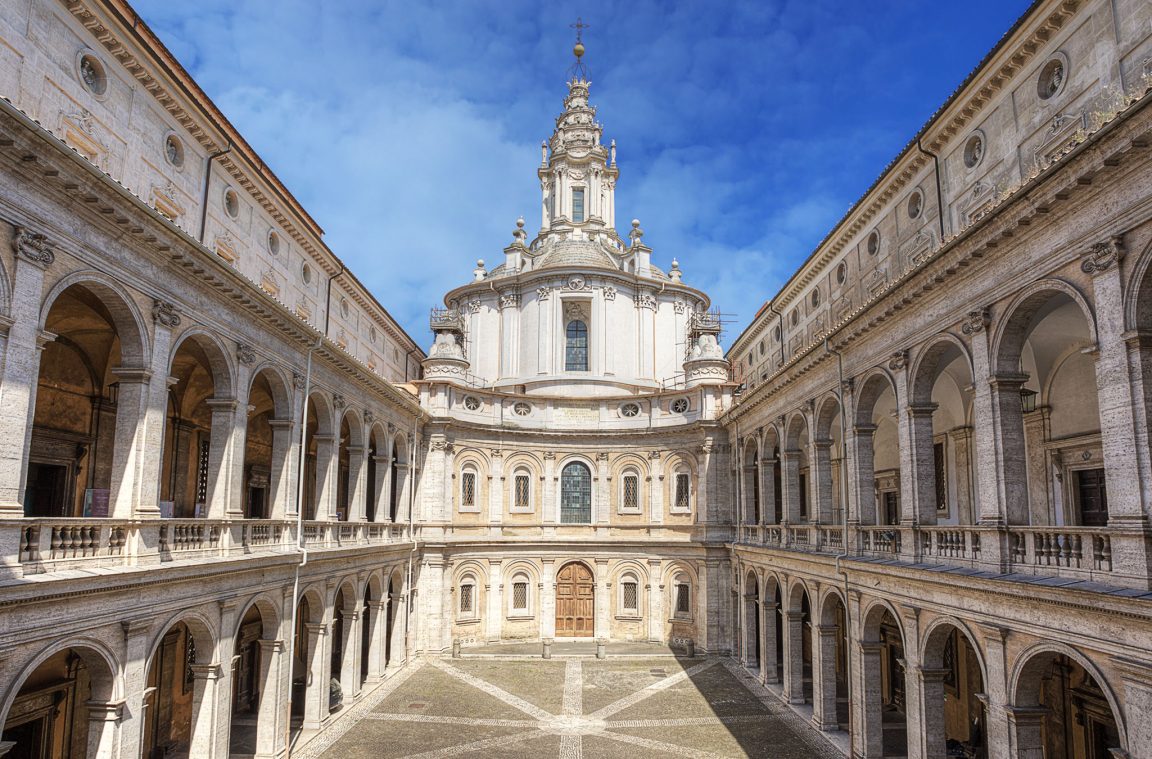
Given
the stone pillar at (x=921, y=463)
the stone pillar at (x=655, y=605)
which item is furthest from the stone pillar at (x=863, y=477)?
the stone pillar at (x=655, y=605)

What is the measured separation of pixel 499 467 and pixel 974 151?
86.6 feet

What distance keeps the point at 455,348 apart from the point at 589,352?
8.28 metres

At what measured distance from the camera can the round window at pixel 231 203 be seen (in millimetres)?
24922

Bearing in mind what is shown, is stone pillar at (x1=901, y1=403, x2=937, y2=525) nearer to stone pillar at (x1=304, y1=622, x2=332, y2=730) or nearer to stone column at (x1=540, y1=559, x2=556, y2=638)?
stone pillar at (x1=304, y1=622, x2=332, y2=730)

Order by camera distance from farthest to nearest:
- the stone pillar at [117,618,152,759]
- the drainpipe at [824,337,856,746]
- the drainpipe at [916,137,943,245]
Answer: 1. the drainpipe at [916,137,943,245]
2. the drainpipe at [824,337,856,746]
3. the stone pillar at [117,618,152,759]

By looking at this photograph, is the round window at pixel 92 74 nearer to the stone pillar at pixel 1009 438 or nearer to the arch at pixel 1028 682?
the stone pillar at pixel 1009 438

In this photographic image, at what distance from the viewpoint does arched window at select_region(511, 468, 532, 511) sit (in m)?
41.0

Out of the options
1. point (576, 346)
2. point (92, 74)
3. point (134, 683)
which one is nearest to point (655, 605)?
point (576, 346)

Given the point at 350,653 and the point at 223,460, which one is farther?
the point at 350,653

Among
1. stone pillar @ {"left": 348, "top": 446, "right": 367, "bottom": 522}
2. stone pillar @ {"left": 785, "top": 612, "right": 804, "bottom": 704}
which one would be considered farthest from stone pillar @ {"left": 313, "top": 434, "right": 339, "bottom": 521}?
stone pillar @ {"left": 785, "top": 612, "right": 804, "bottom": 704}

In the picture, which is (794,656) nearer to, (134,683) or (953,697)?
(953,697)

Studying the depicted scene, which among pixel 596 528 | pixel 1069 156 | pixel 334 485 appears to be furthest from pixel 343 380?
pixel 1069 156

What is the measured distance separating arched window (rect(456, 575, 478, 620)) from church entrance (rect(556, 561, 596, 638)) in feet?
14.2

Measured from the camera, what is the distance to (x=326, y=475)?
83.3 ft
